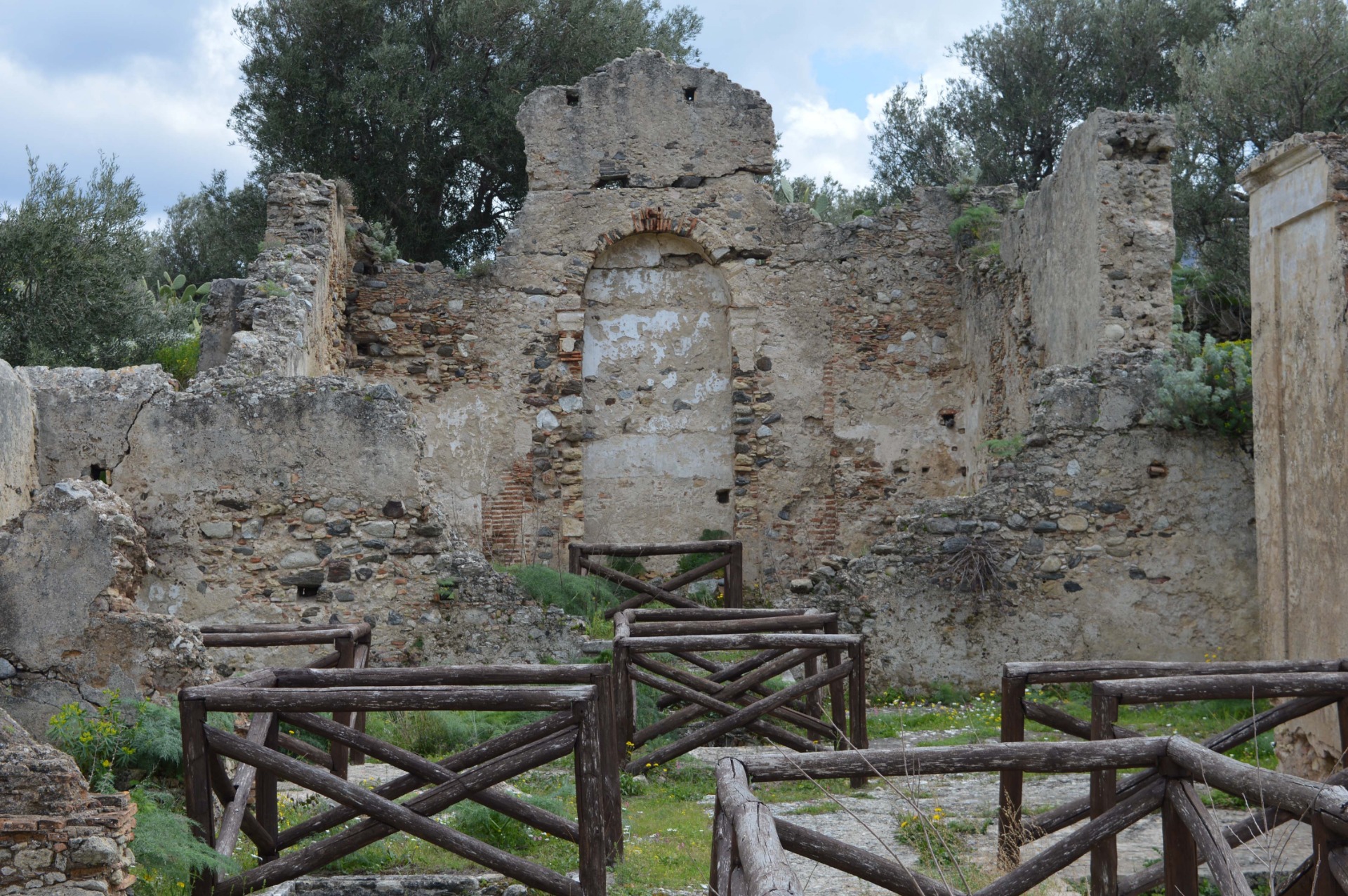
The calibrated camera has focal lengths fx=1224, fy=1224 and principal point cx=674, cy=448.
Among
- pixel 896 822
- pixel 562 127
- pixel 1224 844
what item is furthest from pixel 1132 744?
pixel 562 127

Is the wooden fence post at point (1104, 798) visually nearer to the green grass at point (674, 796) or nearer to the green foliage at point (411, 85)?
the green grass at point (674, 796)

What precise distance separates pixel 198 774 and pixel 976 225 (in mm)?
11155

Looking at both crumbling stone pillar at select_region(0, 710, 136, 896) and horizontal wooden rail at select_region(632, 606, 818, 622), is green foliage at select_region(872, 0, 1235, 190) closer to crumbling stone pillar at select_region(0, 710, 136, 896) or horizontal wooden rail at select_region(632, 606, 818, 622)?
horizontal wooden rail at select_region(632, 606, 818, 622)

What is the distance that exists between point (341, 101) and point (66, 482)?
14.0 m

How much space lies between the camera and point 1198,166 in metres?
20.2

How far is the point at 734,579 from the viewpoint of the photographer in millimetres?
12086

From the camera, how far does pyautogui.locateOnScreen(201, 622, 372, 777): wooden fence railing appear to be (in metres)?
6.92

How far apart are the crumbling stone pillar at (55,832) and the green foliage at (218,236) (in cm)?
1769

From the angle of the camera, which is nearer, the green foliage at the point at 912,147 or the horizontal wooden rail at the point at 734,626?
the horizontal wooden rail at the point at 734,626

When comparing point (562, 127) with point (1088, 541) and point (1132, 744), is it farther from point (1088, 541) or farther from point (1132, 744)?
point (1132, 744)

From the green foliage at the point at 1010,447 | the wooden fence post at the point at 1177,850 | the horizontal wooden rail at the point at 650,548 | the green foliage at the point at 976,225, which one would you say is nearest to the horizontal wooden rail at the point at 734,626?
the green foliage at the point at 1010,447

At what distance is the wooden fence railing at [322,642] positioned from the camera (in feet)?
22.7

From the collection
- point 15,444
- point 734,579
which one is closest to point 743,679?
point 734,579

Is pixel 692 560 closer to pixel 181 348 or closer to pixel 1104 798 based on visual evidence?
pixel 181 348
